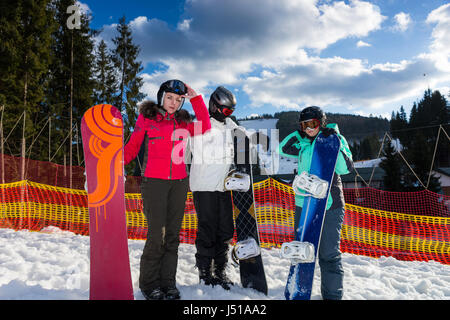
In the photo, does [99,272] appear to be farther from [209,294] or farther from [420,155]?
[420,155]

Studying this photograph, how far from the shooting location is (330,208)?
7.96 feet

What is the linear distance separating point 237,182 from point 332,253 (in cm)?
105

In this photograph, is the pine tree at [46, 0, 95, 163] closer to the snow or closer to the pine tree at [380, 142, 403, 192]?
the snow

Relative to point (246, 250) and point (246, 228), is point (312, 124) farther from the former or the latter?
point (246, 250)

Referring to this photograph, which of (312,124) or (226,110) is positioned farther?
(226,110)

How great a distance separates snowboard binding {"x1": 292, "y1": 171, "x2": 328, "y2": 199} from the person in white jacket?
708mm

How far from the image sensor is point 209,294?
96.3 inches

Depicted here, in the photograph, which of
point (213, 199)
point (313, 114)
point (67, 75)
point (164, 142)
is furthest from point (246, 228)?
point (67, 75)

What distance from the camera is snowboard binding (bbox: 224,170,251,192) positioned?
2508 mm

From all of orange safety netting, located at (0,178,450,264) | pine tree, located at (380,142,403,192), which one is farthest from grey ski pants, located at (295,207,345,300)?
pine tree, located at (380,142,403,192)

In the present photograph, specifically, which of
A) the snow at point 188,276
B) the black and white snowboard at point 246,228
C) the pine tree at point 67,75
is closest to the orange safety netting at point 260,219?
the snow at point 188,276
